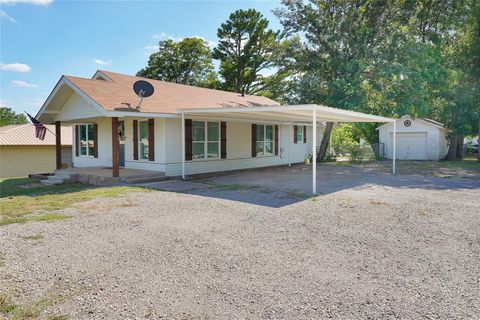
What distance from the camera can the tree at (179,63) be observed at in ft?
106

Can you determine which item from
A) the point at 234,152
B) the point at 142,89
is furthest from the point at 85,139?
the point at 234,152

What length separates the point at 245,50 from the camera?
27266 mm

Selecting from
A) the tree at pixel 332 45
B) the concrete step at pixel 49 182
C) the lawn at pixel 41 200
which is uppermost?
the tree at pixel 332 45

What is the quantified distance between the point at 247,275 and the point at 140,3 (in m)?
11.9

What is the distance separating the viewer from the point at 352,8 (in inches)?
697

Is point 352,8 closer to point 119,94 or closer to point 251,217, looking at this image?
point 119,94

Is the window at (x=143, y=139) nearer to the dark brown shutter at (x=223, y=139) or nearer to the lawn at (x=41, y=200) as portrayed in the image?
the lawn at (x=41, y=200)

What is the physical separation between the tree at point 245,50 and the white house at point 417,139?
10294 mm

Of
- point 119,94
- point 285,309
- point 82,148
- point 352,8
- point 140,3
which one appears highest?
point 352,8

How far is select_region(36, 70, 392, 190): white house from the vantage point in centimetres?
1080

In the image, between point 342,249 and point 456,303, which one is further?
point 342,249

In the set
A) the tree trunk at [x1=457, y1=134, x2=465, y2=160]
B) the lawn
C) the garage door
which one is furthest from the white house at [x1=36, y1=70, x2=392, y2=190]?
the tree trunk at [x1=457, y1=134, x2=465, y2=160]

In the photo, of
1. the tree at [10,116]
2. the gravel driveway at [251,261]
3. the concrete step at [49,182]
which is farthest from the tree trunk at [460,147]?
the tree at [10,116]

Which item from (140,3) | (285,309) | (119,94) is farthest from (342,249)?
(140,3)
